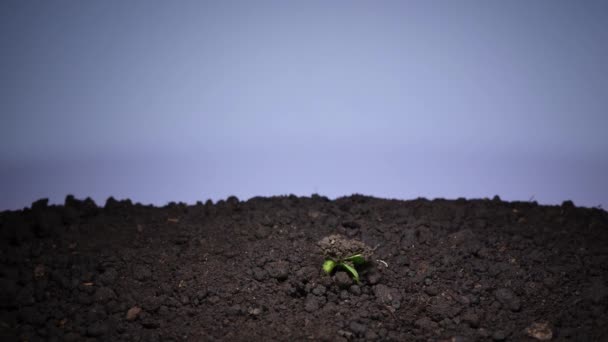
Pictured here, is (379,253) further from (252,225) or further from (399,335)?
(252,225)

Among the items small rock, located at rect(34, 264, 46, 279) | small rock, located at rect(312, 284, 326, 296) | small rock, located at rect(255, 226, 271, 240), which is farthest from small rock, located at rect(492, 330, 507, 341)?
small rock, located at rect(34, 264, 46, 279)

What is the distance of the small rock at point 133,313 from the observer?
279cm

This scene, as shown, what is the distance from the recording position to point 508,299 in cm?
298

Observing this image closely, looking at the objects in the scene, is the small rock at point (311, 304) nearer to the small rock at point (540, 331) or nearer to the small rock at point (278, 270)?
the small rock at point (278, 270)

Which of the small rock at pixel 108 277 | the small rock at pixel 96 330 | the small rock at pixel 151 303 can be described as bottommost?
the small rock at pixel 96 330

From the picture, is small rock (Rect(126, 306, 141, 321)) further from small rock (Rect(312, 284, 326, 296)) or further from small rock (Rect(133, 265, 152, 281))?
small rock (Rect(312, 284, 326, 296))

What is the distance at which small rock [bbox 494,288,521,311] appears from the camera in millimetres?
2902

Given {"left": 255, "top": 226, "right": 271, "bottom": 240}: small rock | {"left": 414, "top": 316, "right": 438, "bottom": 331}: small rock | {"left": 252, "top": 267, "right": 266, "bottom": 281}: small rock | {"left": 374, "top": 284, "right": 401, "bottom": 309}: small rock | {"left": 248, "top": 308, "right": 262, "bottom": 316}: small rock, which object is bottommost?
{"left": 414, "top": 316, "right": 438, "bottom": 331}: small rock

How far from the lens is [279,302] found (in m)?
2.94

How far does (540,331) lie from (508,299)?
1.10 feet

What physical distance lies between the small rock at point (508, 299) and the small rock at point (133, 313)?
92.3 inches

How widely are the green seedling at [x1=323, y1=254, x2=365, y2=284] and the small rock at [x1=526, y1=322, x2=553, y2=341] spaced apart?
109 centimetres

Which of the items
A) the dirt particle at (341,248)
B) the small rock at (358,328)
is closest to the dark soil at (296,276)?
the small rock at (358,328)

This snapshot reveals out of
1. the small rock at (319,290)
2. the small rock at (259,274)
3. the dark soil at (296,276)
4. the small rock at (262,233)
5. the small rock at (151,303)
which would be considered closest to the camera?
the dark soil at (296,276)
